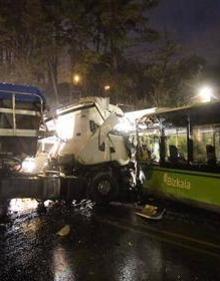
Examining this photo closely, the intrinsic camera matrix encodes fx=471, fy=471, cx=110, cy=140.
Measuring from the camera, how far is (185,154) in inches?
488

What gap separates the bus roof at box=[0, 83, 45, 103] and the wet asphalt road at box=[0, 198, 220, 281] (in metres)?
3.17

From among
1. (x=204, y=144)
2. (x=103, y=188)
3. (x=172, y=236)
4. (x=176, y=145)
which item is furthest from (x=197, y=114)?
(x=103, y=188)

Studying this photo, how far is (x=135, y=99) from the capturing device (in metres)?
34.4

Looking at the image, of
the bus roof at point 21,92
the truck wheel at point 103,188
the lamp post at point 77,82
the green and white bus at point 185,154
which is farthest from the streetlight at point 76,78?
the bus roof at point 21,92

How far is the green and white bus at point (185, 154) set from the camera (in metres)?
11.3

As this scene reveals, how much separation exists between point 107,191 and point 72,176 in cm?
141

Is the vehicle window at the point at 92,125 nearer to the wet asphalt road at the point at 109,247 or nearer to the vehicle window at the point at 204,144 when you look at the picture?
the wet asphalt road at the point at 109,247

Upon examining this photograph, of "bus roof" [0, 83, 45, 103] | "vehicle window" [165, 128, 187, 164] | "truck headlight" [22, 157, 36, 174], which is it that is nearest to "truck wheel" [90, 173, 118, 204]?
"truck headlight" [22, 157, 36, 174]

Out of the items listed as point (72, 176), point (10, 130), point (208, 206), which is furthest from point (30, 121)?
point (208, 206)

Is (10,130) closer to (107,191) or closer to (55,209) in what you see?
(55,209)

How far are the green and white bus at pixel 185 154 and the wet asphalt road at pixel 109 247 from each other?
2.43 ft

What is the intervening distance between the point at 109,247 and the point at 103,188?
20.2ft

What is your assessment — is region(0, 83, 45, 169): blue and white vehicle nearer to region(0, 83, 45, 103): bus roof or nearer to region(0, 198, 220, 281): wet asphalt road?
region(0, 83, 45, 103): bus roof

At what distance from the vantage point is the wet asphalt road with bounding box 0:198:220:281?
7480 millimetres
